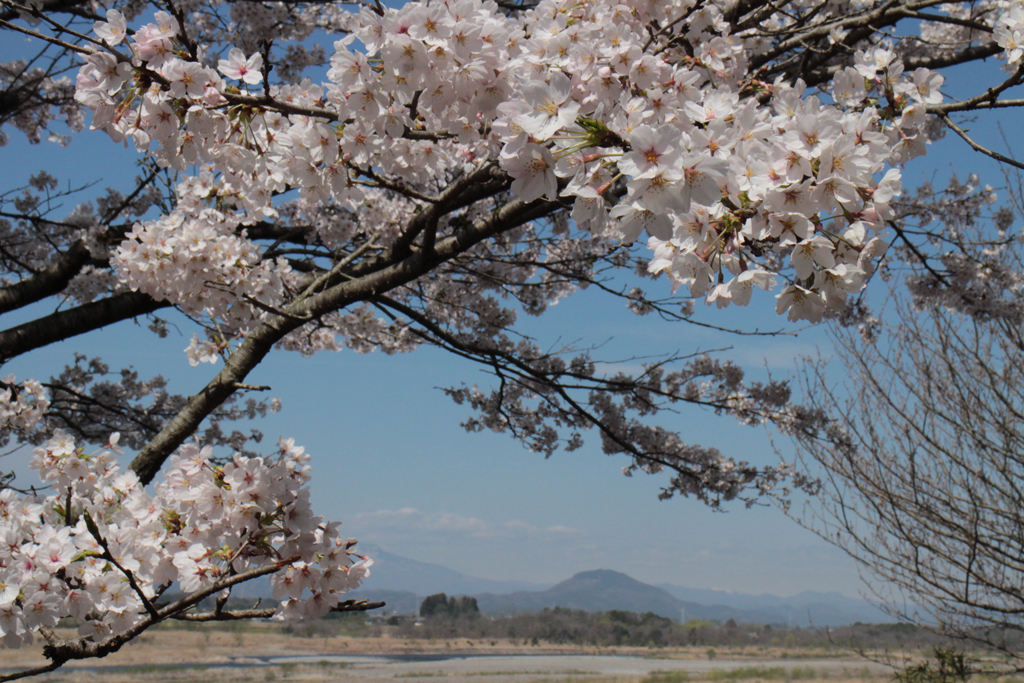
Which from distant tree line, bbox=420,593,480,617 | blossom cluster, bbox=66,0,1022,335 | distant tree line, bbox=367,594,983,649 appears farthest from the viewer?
distant tree line, bbox=420,593,480,617

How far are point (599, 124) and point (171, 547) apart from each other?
1.51 meters

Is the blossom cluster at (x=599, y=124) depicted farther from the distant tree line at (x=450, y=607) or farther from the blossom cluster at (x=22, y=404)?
the distant tree line at (x=450, y=607)

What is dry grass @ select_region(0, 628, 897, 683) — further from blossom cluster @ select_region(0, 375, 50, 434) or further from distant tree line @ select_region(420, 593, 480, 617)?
distant tree line @ select_region(420, 593, 480, 617)

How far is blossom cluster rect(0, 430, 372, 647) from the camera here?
5.24ft

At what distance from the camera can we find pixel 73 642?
1.72 metres

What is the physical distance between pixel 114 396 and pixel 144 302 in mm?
3175

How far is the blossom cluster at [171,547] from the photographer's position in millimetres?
1597

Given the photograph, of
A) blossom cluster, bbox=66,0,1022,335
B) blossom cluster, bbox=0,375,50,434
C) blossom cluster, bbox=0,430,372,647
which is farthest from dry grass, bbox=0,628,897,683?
blossom cluster, bbox=66,0,1022,335

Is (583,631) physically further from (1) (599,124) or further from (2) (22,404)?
(1) (599,124)

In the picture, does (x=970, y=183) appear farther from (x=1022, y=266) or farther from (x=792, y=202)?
(x=792, y=202)

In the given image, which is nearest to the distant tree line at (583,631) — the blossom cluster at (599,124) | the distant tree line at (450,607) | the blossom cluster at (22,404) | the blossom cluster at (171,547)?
the distant tree line at (450,607)

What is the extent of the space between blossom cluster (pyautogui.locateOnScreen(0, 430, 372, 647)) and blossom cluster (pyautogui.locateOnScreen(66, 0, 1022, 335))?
3.22 feet

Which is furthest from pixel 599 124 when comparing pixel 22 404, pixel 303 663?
pixel 303 663

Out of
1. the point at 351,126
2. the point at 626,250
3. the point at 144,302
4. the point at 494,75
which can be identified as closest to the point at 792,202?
the point at 494,75
